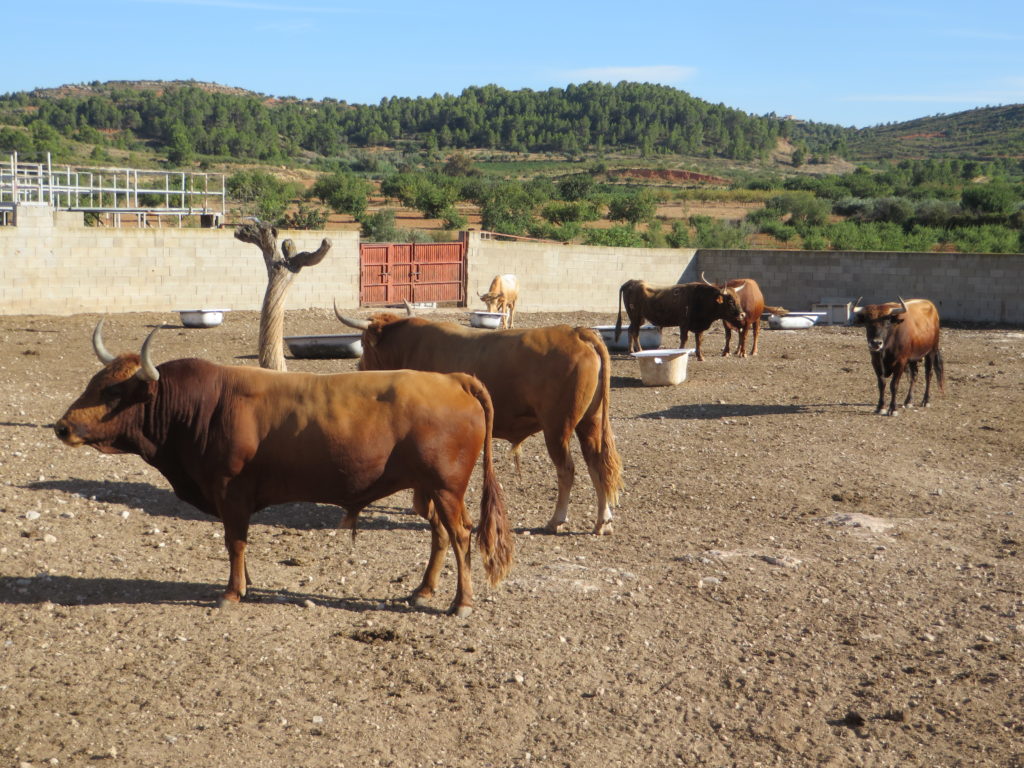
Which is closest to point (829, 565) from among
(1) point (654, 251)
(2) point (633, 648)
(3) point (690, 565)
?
(3) point (690, 565)

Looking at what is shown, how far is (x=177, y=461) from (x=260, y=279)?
57.8 feet

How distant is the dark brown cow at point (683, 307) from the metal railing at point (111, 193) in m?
11.2

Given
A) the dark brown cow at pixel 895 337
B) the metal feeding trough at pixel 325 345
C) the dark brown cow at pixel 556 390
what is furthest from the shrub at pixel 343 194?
the dark brown cow at pixel 556 390

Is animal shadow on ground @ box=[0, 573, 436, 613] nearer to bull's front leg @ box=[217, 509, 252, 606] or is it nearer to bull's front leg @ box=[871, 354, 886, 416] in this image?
bull's front leg @ box=[217, 509, 252, 606]

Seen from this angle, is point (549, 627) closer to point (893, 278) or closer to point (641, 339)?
point (641, 339)

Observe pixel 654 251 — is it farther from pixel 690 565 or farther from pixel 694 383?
pixel 690 565

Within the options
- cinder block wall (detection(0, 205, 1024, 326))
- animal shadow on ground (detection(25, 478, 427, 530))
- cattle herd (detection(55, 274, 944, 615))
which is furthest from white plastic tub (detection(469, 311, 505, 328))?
cattle herd (detection(55, 274, 944, 615))

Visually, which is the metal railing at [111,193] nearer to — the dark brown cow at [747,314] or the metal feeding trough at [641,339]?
the metal feeding trough at [641,339]

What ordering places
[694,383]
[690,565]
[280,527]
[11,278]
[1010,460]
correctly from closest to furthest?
[690,565] → [280,527] → [1010,460] → [694,383] → [11,278]

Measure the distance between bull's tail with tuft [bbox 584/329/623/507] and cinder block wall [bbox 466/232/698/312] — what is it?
1855 cm

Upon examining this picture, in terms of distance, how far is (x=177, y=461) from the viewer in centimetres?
610

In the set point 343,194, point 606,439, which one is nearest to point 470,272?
point 606,439

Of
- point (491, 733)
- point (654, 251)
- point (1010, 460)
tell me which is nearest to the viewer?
point (491, 733)

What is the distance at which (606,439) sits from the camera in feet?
25.7
